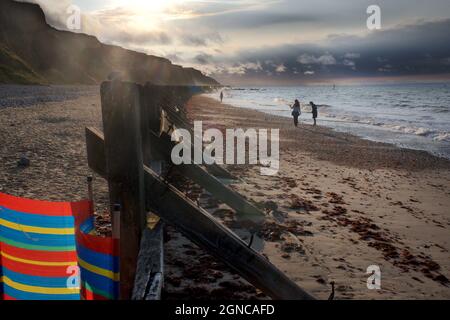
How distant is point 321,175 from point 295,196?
3.40 m

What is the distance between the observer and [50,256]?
2836 mm

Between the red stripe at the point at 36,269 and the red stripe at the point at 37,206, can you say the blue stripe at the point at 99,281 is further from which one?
the red stripe at the point at 37,206

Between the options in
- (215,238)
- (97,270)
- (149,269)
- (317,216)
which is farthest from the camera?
(317,216)

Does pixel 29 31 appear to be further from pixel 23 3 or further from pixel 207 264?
pixel 207 264

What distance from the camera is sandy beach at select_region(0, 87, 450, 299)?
4984 millimetres

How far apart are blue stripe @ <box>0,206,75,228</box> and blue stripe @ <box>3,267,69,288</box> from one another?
439 mm

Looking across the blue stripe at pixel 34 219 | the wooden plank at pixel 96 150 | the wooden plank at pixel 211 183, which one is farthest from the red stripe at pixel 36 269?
the wooden plank at pixel 211 183

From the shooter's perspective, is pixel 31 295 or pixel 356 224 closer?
pixel 31 295

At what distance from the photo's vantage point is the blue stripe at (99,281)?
275cm

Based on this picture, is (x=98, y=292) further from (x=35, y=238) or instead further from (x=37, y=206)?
(x=37, y=206)

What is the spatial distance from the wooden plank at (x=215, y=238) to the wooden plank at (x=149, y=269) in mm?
226

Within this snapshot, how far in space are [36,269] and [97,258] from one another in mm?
562

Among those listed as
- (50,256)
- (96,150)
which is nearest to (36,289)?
(50,256)

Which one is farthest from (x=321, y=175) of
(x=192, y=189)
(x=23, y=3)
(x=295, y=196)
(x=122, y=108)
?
(x=23, y=3)
